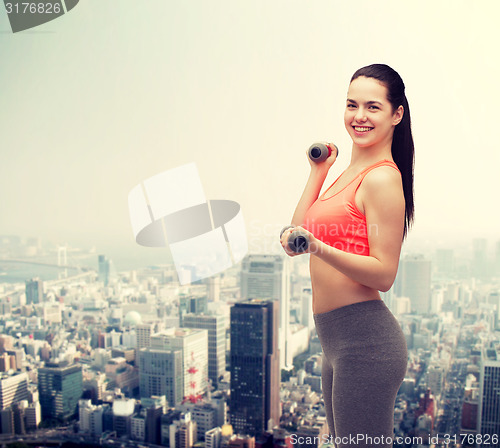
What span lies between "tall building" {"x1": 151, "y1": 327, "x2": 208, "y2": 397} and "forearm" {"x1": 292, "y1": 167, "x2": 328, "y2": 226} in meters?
3.56

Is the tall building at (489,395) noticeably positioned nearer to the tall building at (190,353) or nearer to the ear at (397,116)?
the tall building at (190,353)

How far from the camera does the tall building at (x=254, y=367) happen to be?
405 centimetres

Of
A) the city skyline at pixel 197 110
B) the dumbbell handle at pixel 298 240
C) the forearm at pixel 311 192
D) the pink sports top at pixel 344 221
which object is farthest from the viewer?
the city skyline at pixel 197 110

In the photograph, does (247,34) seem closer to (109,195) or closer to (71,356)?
(109,195)

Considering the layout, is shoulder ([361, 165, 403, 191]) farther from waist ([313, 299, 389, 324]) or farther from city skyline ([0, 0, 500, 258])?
city skyline ([0, 0, 500, 258])

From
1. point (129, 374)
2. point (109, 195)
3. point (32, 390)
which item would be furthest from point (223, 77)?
point (32, 390)

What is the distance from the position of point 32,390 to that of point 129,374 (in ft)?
2.54

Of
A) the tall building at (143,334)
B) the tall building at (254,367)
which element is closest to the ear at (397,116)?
the tall building at (254,367)

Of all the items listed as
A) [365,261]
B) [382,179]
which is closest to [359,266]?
[365,261]

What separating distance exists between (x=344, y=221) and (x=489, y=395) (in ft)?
10.4

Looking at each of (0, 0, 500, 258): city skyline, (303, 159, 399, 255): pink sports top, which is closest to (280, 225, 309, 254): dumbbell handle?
(303, 159, 399, 255): pink sports top

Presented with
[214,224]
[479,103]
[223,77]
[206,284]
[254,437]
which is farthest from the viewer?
[206,284]

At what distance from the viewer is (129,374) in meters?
4.39

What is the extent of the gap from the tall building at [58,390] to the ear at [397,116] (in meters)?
4.16
